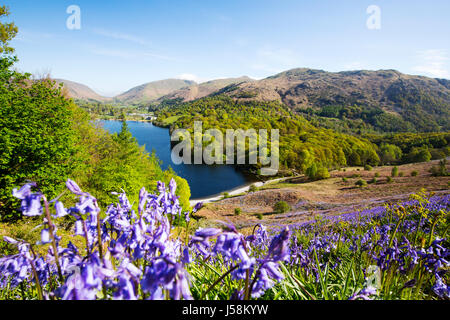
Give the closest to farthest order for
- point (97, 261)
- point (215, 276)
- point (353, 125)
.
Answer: point (97, 261) → point (215, 276) → point (353, 125)

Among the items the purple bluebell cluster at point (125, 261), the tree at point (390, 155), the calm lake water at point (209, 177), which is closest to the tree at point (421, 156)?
the tree at point (390, 155)

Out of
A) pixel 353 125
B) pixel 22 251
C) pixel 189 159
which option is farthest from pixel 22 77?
pixel 353 125

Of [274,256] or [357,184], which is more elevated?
[274,256]

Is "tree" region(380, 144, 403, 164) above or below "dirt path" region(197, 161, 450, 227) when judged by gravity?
above

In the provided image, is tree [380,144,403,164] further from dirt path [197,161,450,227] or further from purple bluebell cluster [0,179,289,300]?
purple bluebell cluster [0,179,289,300]

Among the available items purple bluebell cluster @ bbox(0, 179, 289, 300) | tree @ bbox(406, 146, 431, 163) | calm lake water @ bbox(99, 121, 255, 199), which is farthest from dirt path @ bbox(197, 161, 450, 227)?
tree @ bbox(406, 146, 431, 163)

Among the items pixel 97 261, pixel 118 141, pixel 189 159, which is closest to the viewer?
pixel 97 261

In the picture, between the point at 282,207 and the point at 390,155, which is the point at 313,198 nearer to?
the point at 282,207

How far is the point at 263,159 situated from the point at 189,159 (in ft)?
101

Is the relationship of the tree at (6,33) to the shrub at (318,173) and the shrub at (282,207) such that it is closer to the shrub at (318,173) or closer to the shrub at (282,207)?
the shrub at (282,207)

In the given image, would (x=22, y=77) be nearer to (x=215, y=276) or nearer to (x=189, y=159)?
(x=215, y=276)

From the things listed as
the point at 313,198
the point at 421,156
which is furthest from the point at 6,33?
the point at 421,156

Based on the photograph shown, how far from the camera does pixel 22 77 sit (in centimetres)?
1988
